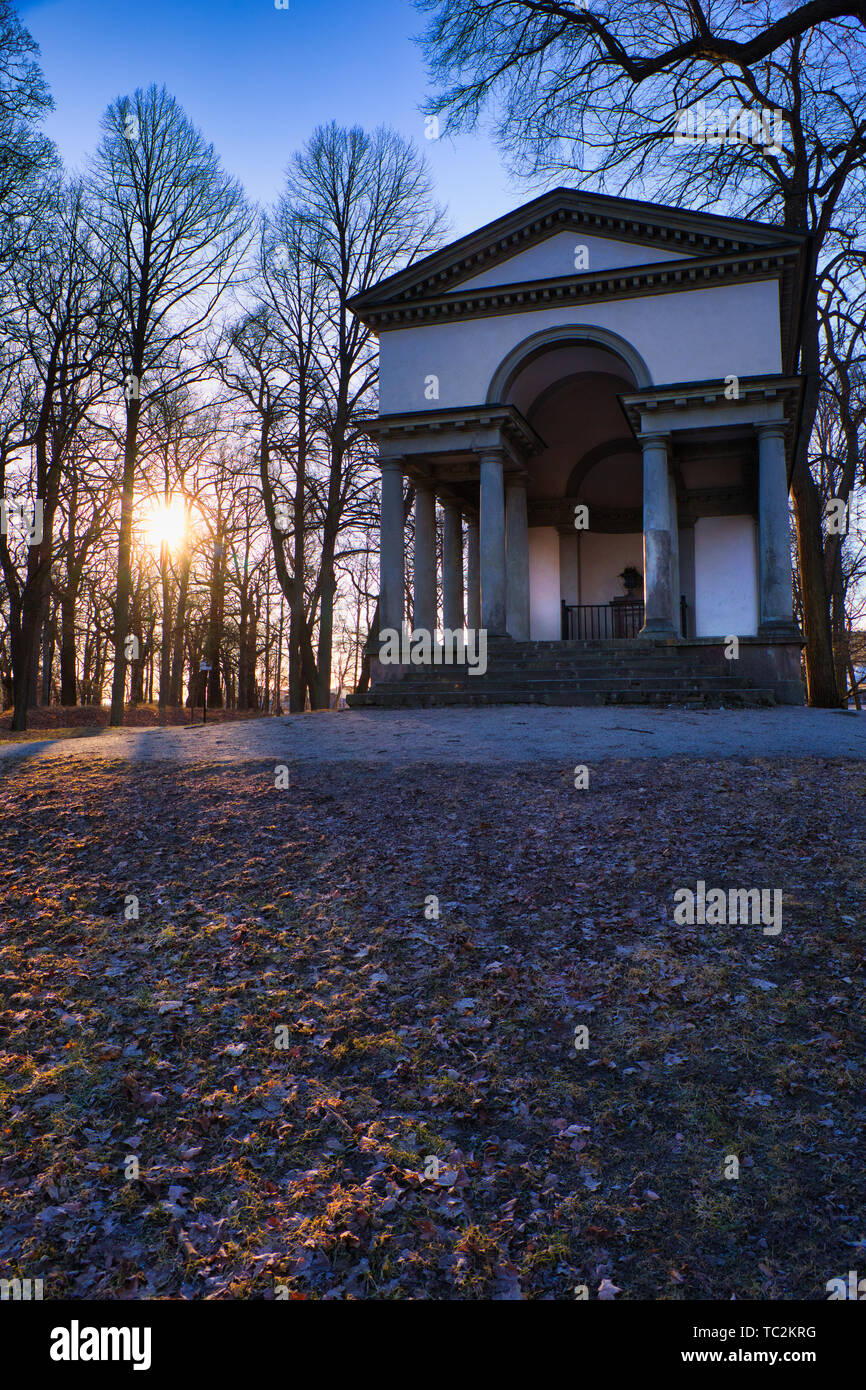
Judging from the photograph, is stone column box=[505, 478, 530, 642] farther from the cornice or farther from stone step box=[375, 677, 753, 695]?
stone step box=[375, 677, 753, 695]

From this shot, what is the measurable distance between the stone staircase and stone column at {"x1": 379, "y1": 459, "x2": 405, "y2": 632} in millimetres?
1903

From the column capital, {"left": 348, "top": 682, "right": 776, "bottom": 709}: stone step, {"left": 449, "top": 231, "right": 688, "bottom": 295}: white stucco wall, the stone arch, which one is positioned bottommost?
{"left": 348, "top": 682, "right": 776, "bottom": 709}: stone step

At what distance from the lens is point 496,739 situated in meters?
10.9

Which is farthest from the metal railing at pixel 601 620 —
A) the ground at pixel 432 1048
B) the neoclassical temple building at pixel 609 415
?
the ground at pixel 432 1048

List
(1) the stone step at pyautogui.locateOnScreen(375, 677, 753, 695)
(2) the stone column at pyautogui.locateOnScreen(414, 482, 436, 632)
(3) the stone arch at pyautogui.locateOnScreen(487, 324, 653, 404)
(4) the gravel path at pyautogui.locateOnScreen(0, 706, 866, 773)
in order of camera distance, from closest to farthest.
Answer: (4) the gravel path at pyautogui.locateOnScreen(0, 706, 866, 773) → (1) the stone step at pyautogui.locateOnScreen(375, 677, 753, 695) → (3) the stone arch at pyautogui.locateOnScreen(487, 324, 653, 404) → (2) the stone column at pyautogui.locateOnScreen(414, 482, 436, 632)

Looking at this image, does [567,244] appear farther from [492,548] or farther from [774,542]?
[774,542]

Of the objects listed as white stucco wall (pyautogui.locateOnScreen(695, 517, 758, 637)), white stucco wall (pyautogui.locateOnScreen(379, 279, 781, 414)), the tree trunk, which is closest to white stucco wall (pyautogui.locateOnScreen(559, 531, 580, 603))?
white stucco wall (pyautogui.locateOnScreen(695, 517, 758, 637))

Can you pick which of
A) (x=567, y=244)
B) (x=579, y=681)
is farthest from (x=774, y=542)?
(x=567, y=244)

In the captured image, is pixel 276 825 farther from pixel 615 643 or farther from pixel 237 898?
pixel 615 643

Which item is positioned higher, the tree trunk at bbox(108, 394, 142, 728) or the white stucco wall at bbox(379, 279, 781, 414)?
the white stucco wall at bbox(379, 279, 781, 414)

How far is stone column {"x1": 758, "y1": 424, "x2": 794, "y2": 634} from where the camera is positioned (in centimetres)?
1686

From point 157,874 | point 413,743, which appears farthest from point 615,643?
point 157,874

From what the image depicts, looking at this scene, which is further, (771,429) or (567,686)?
(771,429)

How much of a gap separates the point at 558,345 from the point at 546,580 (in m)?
7.20
